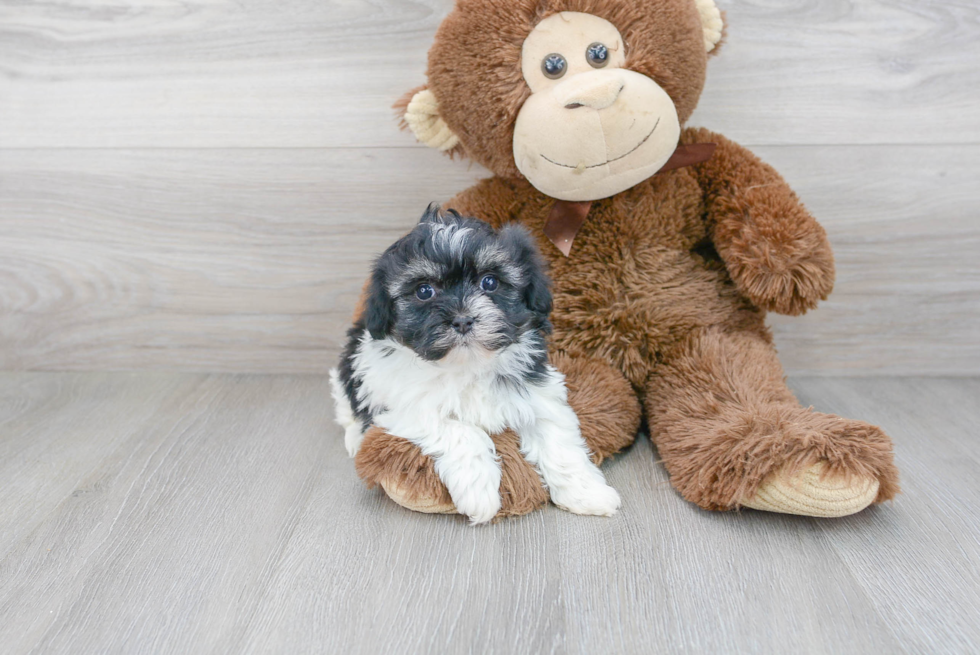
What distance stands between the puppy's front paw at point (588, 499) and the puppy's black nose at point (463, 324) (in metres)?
0.37

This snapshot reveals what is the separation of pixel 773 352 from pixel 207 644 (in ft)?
4.11

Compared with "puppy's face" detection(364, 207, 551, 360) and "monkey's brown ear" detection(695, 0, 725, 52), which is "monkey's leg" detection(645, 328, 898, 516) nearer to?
"puppy's face" detection(364, 207, 551, 360)

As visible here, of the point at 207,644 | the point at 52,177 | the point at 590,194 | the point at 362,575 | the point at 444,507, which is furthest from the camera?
the point at 52,177

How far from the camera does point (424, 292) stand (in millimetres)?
1193

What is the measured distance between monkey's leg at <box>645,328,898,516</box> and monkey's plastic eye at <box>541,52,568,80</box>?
2.08 ft

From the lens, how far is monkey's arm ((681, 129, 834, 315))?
1448mm

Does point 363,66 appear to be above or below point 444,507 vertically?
above

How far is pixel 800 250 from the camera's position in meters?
1.44

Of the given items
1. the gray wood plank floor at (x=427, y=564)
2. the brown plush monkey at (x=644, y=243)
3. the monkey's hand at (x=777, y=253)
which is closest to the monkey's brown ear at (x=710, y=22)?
the brown plush monkey at (x=644, y=243)

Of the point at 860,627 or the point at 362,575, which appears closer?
the point at 860,627

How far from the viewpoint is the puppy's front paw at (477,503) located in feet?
3.99

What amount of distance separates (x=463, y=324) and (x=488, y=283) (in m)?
0.11

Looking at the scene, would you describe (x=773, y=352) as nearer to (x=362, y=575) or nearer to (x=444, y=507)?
(x=444, y=507)

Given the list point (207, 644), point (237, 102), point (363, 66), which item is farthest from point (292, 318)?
point (207, 644)
